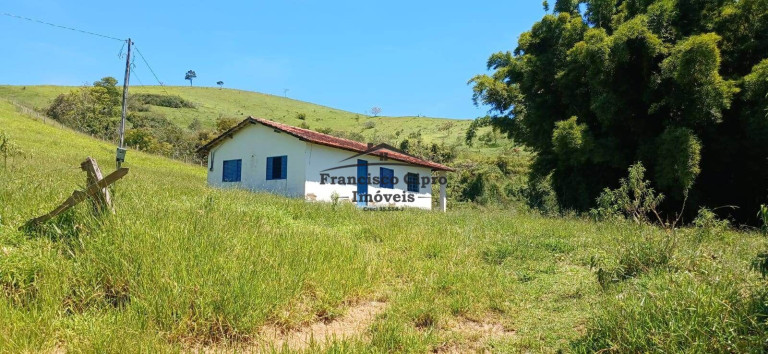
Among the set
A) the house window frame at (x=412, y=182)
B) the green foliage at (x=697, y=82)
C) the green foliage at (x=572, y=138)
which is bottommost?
the house window frame at (x=412, y=182)

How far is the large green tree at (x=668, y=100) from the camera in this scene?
1181 cm

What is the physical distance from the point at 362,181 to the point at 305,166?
11.1 ft

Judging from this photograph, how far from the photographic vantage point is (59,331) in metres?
3.23

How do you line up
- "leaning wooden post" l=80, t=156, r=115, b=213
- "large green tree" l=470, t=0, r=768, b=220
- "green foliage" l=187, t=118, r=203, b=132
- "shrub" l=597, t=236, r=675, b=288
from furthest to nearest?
1. "green foliage" l=187, t=118, r=203, b=132
2. "large green tree" l=470, t=0, r=768, b=220
3. "shrub" l=597, t=236, r=675, b=288
4. "leaning wooden post" l=80, t=156, r=115, b=213

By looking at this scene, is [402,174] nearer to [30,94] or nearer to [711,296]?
[711,296]

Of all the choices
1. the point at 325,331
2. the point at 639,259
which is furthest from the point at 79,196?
the point at 639,259

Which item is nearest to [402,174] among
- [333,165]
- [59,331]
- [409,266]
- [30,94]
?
[333,165]

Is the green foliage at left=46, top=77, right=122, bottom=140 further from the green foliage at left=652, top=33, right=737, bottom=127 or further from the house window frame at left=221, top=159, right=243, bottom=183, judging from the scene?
the green foliage at left=652, top=33, right=737, bottom=127

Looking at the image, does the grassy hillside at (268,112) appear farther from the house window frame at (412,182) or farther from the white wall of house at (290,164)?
the white wall of house at (290,164)

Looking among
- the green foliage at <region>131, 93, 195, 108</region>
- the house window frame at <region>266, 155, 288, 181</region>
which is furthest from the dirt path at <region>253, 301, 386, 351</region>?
the green foliage at <region>131, 93, 195, 108</region>

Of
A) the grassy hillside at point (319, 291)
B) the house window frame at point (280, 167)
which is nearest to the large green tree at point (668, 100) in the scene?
the grassy hillside at point (319, 291)

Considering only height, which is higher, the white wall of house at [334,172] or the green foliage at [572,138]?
the green foliage at [572,138]

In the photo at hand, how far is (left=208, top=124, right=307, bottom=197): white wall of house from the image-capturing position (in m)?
17.6

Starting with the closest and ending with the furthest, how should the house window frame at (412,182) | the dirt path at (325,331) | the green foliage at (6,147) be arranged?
the dirt path at (325,331), the green foliage at (6,147), the house window frame at (412,182)
